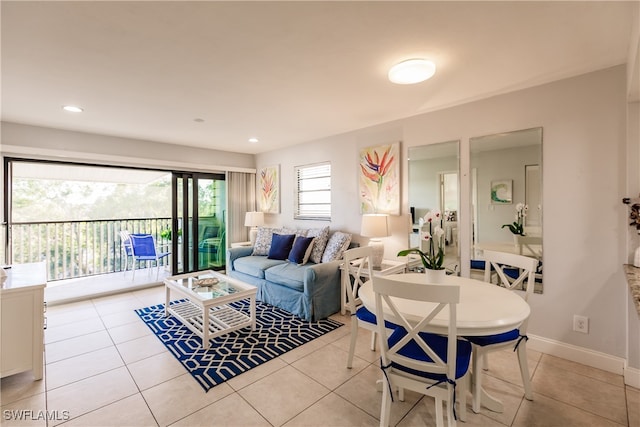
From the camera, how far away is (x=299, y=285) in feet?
11.0

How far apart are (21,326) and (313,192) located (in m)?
3.56

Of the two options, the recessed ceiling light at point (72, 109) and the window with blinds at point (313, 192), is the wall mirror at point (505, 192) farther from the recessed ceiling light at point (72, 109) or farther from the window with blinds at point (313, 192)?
the recessed ceiling light at point (72, 109)

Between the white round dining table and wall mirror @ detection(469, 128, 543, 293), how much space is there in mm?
991

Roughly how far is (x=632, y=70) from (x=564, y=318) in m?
1.93

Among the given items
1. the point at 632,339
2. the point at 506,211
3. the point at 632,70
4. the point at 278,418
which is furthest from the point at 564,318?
the point at 278,418

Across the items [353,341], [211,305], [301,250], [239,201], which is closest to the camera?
[353,341]

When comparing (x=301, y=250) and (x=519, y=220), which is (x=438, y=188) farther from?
(x=301, y=250)

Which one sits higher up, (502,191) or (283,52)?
(283,52)

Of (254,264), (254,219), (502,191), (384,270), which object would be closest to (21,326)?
(254,264)

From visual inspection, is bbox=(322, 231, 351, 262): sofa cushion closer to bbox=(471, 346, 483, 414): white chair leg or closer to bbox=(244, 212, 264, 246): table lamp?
bbox=(244, 212, 264, 246): table lamp

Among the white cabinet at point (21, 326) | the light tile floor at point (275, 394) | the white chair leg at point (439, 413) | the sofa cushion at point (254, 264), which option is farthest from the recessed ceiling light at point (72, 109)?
the white chair leg at point (439, 413)

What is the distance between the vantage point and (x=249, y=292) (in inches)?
118

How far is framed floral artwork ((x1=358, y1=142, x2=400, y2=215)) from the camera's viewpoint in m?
3.58

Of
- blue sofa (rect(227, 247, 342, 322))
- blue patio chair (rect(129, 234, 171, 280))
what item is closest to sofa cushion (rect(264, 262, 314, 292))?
blue sofa (rect(227, 247, 342, 322))
